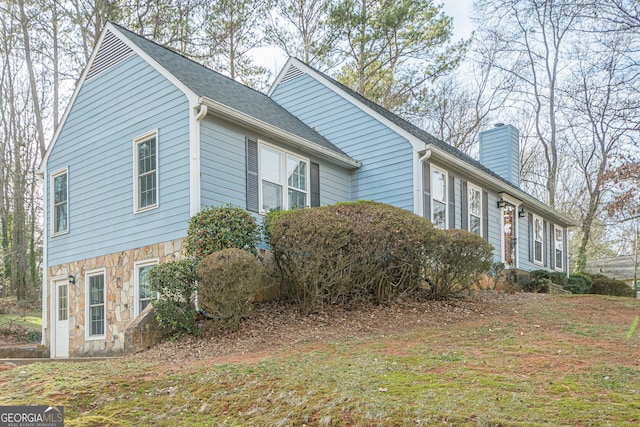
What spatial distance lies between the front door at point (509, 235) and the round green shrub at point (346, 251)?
274 inches

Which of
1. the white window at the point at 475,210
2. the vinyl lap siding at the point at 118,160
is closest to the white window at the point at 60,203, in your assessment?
the vinyl lap siding at the point at 118,160

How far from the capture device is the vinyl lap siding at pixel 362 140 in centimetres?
1209

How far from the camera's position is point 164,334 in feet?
26.6

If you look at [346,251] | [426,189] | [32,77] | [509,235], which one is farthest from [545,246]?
[32,77]

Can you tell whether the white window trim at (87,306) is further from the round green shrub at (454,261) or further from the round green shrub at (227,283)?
the round green shrub at (454,261)

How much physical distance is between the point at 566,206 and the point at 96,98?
2317cm

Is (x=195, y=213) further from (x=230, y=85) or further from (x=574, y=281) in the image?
(x=574, y=281)

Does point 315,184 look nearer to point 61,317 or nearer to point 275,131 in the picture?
point 275,131

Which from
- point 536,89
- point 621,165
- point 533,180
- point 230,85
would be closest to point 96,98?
point 230,85

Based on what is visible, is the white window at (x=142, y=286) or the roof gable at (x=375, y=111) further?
the roof gable at (x=375, y=111)

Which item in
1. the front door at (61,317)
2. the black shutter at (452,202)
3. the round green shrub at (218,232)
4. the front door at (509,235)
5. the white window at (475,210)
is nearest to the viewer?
the round green shrub at (218,232)

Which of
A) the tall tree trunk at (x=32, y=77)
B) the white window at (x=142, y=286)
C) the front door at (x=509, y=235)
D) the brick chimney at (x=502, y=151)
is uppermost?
the tall tree trunk at (x=32, y=77)

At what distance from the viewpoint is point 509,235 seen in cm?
1574

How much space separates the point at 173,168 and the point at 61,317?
4.66m
